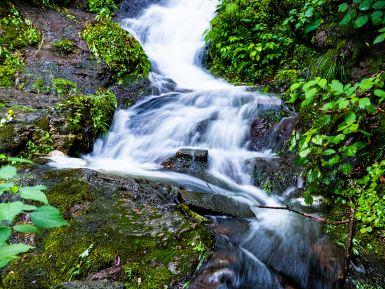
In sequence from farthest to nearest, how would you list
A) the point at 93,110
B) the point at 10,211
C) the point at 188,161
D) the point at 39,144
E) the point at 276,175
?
the point at 93,110 < the point at 188,161 < the point at 39,144 < the point at 276,175 < the point at 10,211

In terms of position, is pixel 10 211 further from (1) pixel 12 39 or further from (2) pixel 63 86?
(1) pixel 12 39

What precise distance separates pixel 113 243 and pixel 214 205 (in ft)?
4.62

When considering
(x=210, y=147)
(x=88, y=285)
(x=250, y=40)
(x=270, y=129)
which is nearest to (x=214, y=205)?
(x=88, y=285)

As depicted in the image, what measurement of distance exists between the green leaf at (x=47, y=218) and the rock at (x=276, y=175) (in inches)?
147

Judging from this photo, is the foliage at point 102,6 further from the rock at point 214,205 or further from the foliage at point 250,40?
the rock at point 214,205

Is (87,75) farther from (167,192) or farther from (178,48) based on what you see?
(167,192)

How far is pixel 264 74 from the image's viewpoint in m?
8.02

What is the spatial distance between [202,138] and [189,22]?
6546 millimetres

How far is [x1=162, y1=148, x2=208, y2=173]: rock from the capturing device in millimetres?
5363

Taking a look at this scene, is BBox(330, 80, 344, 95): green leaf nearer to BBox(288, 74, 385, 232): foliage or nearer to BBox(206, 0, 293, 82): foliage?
BBox(288, 74, 385, 232): foliage

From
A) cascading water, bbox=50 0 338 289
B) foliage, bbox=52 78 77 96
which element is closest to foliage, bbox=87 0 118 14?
cascading water, bbox=50 0 338 289

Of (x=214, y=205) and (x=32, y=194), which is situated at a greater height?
(x=32, y=194)

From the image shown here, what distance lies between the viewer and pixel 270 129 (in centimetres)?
589

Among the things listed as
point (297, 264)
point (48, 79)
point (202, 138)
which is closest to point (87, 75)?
point (48, 79)
